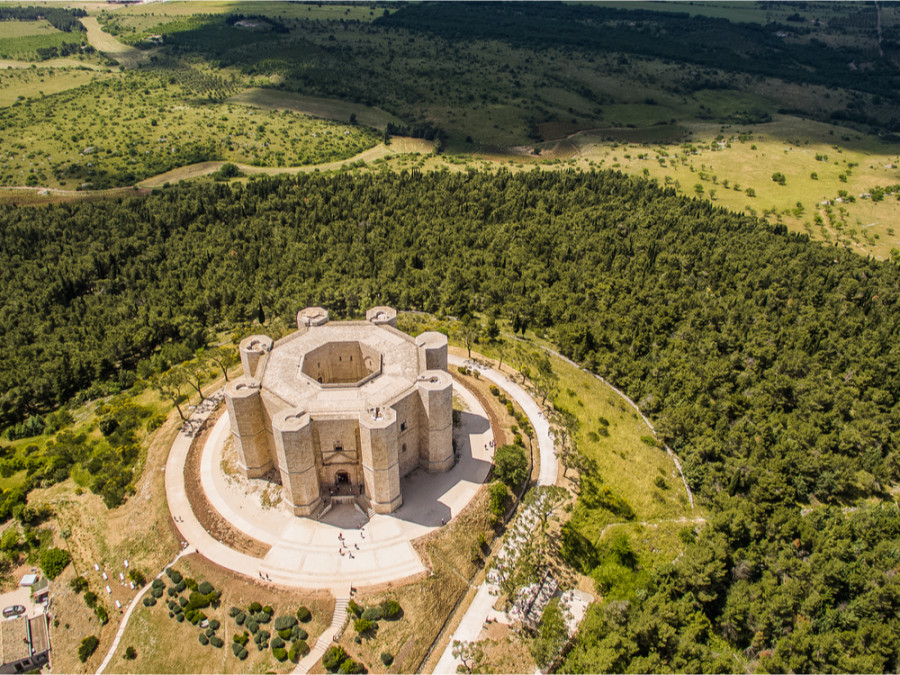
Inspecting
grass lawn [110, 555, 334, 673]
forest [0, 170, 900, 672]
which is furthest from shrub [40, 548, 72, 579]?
forest [0, 170, 900, 672]

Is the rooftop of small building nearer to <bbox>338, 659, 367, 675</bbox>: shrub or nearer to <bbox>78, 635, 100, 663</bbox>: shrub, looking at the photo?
<bbox>338, 659, 367, 675</bbox>: shrub

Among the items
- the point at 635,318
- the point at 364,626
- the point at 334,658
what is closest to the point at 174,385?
the point at 364,626

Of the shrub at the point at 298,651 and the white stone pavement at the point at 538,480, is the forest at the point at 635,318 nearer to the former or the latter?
the white stone pavement at the point at 538,480

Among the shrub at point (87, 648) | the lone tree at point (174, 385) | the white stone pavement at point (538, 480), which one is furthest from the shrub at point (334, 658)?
the lone tree at point (174, 385)

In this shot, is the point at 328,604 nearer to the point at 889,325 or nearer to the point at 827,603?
the point at 827,603

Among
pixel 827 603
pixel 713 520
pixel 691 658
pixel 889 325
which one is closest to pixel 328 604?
pixel 691 658

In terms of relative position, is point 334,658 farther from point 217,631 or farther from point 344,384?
point 344,384

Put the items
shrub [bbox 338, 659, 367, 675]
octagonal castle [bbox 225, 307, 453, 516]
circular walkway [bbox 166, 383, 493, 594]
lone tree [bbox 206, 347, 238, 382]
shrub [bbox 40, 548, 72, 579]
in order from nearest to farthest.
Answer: shrub [bbox 338, 659, 367, 675], circular walkway [bbox 166, 383, 493, 594], shrub [bbox 40, 548, 72, 579], octagonal castle [bbox 225, 307, 453, 516], lone tree [bbox 206, 347, 238, 382]
